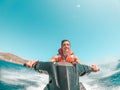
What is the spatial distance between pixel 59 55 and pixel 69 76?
1402mm

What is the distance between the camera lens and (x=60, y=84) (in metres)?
6.80

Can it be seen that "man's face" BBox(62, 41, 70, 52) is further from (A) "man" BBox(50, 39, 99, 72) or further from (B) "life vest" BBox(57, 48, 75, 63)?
(B) "life vest" BBox(57, 48, 75, 63)

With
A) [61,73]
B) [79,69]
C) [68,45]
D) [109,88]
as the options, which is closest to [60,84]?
[61,73]

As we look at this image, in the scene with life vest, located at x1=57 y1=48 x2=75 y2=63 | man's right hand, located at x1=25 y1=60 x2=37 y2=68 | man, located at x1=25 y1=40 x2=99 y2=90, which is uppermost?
life vest, located at x1=57 y1=48 x2=75 y2=63

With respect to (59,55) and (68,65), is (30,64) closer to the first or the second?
(68,65)

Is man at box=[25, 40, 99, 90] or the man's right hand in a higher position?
the man's right hand

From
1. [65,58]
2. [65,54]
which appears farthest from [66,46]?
[65,58]

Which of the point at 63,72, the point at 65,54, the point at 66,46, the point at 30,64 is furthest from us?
the point at 65,54

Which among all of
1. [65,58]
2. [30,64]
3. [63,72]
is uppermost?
[65,58]

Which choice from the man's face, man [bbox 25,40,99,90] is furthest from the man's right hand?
the man's face

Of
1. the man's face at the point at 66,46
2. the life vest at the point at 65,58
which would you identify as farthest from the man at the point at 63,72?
the life vest at the point at 65,58

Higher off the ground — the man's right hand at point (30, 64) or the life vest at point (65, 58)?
the life vest at point (65, 58)

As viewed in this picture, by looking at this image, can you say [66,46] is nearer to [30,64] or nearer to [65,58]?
[65,58]

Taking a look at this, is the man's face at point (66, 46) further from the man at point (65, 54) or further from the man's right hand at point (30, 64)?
the man's right hand at point (30, 64)
